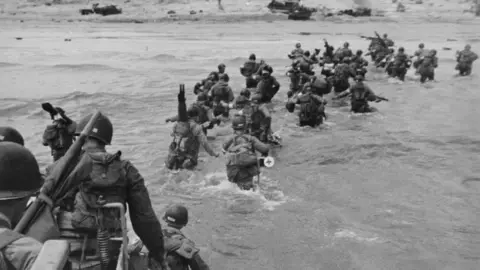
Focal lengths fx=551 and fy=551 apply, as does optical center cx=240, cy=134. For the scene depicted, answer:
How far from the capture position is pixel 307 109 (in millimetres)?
14852

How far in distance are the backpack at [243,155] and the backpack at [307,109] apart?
16.3 feet

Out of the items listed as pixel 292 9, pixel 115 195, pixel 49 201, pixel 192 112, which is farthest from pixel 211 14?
pixel 49 201

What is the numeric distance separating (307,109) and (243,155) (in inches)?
220

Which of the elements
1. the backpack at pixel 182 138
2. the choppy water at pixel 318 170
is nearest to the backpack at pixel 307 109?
the choppy water at pixel 318 170

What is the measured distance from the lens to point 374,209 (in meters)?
9.98

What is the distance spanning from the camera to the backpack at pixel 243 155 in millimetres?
9656

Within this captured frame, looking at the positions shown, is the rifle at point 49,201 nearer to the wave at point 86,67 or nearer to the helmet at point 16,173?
the helmet at point 16,173

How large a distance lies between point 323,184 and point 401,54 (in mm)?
13412

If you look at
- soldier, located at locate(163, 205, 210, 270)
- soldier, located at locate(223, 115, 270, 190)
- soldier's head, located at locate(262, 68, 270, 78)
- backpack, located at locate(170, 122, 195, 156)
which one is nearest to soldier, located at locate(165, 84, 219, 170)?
backpack, located at locate(170, 122, 195, 156)

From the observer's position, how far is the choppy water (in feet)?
27.8

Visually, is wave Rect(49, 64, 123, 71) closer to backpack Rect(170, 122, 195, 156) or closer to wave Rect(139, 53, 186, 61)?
wave Rect(139, 53, 186, 61)

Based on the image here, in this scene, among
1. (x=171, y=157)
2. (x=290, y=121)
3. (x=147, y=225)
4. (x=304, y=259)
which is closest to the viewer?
(x=147, y=225)

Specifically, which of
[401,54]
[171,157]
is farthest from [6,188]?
[401,54]

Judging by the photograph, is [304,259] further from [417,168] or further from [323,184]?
[417,168]
